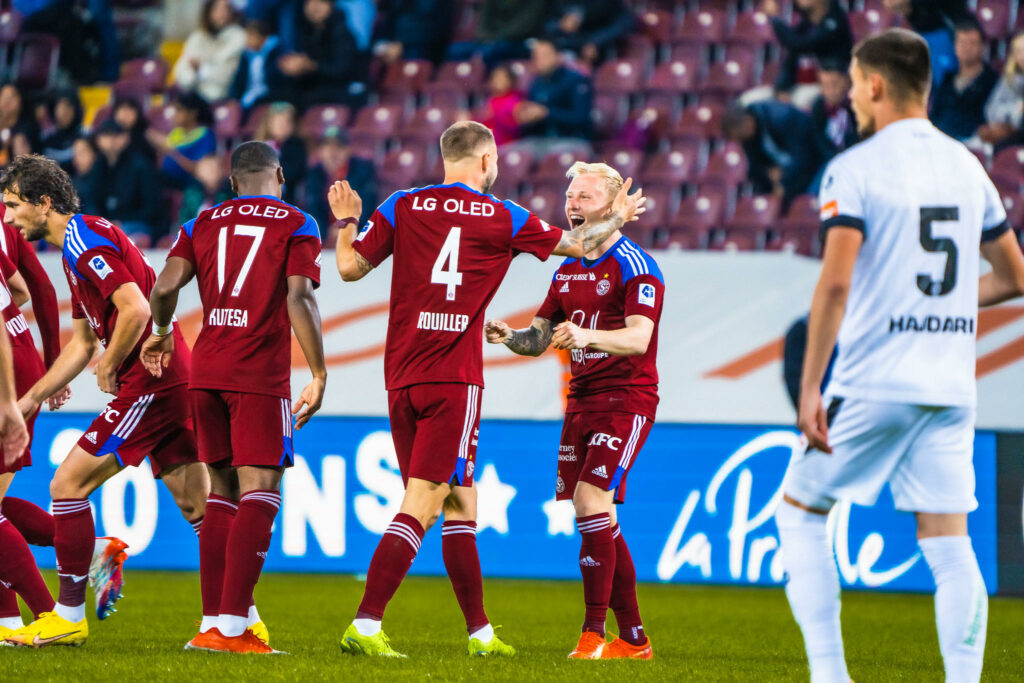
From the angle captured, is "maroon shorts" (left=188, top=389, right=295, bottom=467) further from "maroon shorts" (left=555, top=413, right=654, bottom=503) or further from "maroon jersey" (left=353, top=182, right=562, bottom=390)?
"maroon shorts" (left=555, top=413, right=654, bottom=503)

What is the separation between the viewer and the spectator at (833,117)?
12.0m

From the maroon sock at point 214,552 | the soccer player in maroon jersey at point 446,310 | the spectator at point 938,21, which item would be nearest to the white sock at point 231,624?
the maroon sock at point 214,552

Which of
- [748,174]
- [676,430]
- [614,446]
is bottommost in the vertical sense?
[676,430]

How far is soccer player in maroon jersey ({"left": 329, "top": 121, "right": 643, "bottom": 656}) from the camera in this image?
498 centimetres

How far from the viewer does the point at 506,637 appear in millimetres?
6375

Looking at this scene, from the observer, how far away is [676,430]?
30.9 ft

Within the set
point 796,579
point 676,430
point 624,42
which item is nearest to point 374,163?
point 624,42

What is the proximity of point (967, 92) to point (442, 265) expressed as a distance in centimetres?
869

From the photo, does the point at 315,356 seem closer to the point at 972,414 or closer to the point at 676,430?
→ the point at 972,414

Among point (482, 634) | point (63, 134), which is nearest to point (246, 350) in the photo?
point (482, 634)

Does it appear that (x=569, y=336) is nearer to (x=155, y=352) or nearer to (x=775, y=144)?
(x=155, y=352)

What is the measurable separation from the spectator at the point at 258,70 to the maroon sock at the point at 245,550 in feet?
31.9

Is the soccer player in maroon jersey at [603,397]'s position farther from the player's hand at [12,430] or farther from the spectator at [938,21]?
the spectator at [938,21]

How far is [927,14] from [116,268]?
1006 cm
